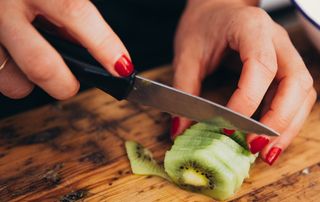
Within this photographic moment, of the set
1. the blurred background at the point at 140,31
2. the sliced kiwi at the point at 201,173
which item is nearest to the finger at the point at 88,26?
the sliced kiwi at the point at 201,173

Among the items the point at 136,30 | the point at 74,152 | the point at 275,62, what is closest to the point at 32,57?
the point at 74,152

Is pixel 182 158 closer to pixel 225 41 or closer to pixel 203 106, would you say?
pixel 203 106

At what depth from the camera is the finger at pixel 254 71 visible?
1.11 metres

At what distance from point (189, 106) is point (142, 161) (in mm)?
218

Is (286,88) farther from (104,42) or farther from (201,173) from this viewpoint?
(104,42)

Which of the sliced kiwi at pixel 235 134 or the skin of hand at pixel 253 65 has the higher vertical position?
the skin of hand at pixel 253 65

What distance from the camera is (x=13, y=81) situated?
1.09 m

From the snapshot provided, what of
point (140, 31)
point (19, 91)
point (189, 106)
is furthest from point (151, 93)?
point (140, 31)

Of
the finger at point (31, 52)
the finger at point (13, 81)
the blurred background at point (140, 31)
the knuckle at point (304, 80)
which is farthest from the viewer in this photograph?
the blurred background at point (140, 31)

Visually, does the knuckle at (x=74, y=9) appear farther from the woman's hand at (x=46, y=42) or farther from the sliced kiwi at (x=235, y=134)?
the sliced kiwi at (x=235, y=134)

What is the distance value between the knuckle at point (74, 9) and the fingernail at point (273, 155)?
1.86 feet

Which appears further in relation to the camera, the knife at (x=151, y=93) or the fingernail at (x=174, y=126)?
the fingernail at (x=174, y=126)

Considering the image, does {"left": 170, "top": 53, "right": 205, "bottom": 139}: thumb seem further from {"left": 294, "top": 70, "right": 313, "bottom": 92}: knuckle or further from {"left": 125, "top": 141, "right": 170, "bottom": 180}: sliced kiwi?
{"left": 294, "top": 70, "right": 313, "bottom": 92}: knuckle

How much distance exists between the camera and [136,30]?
1.64 metres
